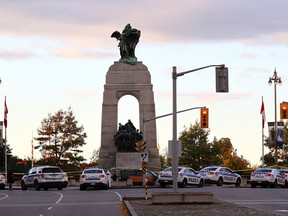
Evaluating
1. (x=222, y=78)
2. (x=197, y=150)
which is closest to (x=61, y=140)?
(x=197, y=150)

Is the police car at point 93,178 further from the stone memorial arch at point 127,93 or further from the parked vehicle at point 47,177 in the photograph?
the stone memorial arch at point 127,93

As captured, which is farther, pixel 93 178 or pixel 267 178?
pixel 267 178

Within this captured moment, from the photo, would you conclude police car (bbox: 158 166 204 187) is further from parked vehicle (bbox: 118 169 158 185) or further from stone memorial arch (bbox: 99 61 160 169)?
stone memorial arch (bbox: 99 61 160 169)

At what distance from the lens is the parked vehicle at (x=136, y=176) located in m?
62.7

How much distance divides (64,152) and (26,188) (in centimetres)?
4863

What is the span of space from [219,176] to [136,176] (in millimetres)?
8373

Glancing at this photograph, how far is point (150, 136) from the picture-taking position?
81500 mm

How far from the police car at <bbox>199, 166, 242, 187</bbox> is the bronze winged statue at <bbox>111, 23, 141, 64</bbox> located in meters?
23.5

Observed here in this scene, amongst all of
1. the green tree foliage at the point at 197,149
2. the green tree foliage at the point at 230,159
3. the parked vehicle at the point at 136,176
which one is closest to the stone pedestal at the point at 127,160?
the parked vehicle at the point at 136,176

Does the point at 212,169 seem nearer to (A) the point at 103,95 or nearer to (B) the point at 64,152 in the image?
(A) the point at 103,95

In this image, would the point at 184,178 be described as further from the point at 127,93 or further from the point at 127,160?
the point at 127,93

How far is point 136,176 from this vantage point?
67.1 meters

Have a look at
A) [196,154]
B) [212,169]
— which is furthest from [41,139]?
[212,169]

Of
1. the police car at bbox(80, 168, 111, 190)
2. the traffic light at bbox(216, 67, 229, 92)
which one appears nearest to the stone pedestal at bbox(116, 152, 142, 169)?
the police car at bbox(80, 168, 111, 190)
